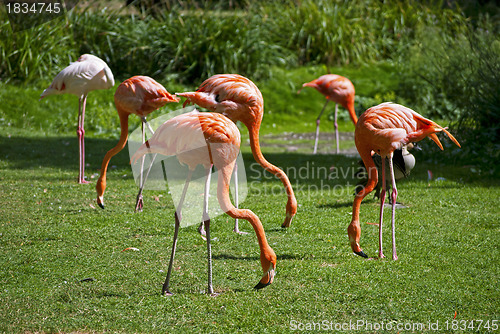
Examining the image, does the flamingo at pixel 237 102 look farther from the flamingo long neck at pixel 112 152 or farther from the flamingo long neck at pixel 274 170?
the flamingo long neck at pixel 112 152

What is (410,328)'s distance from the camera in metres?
3.38

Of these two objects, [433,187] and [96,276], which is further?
[433,187]

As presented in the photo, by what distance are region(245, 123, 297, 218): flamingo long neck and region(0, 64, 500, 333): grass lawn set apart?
45cm

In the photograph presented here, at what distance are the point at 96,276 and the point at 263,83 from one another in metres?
8.86

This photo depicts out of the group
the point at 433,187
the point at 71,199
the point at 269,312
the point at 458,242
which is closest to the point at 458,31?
the point at 433,187

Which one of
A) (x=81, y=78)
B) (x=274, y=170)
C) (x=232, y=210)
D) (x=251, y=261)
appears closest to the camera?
(x=232, y=210)

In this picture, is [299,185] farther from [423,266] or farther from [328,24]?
[328,24]

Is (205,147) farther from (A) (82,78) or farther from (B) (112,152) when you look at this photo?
(A) (82,78)

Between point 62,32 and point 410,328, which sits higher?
point 62,32

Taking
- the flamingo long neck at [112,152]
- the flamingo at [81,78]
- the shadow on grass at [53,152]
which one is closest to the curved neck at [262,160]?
the flamingo long neck at [112,152]
